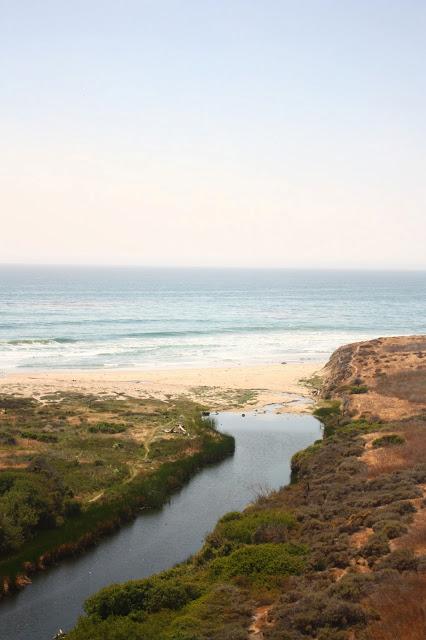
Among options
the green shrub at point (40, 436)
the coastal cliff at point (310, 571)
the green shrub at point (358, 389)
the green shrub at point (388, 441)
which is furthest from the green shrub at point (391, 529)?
the green shrub at point (358, 389)

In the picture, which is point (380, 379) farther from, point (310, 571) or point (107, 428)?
point (310, 571)

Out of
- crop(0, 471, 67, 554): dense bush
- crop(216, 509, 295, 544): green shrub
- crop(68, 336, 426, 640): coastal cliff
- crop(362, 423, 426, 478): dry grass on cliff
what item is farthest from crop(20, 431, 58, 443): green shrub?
crop(362, 423, 426, 478): dry grass on cliff

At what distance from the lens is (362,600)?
806 inches

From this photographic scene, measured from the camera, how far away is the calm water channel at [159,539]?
1060 inches

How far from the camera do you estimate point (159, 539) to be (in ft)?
113

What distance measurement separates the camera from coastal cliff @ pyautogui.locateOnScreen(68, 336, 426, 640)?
19.8m

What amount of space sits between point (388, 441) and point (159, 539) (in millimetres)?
18842

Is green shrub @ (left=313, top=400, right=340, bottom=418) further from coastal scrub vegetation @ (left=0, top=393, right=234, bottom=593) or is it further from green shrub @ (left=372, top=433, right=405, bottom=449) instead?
green shrub @ (left=372, top=433, right=405, bottom=449)

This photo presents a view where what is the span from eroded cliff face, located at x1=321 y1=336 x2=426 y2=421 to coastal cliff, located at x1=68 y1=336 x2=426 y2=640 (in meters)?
13.1

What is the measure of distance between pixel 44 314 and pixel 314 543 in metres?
129

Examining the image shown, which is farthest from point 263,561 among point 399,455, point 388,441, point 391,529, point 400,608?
point 388,441

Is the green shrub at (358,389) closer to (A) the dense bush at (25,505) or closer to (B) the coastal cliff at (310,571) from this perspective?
(B) the coastal cliff at (310,571)

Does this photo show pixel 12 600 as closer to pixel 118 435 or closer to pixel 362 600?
pixel 362 600

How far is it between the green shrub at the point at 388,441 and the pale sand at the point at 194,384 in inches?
800
